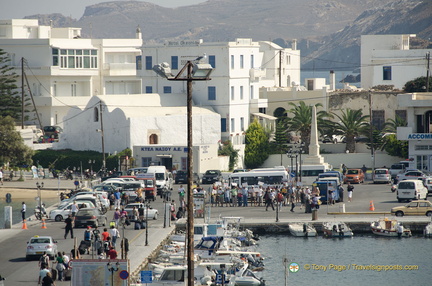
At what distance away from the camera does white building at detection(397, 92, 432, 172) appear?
233ft

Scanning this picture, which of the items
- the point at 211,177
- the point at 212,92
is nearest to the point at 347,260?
the point at 211,177

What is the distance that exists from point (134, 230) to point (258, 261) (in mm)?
7935

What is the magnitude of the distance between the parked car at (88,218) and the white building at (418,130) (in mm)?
29490

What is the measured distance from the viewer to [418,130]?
7206 centimetres

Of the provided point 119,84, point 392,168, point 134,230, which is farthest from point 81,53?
point 134,230

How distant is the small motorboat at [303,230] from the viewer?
51.7 meters

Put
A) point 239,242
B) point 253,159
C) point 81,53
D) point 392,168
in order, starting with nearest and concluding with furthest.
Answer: point 239,242 < point 392,168 < point 253,159 < point 81,53

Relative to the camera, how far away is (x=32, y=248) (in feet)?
135

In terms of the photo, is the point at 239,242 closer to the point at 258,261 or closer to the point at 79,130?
the point at 258,261

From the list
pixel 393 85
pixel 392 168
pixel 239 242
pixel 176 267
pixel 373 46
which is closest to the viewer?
pixel 176 267

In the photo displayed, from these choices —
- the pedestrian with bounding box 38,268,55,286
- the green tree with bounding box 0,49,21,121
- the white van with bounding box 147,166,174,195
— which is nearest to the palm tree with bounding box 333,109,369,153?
the white van with bounding box 147,166,174,195

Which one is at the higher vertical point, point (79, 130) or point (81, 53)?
point (81, 53)

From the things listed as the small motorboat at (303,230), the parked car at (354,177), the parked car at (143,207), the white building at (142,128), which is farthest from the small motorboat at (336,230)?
the white building at (142,128)

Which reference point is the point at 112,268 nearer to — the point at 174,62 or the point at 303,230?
the point at 303,230
